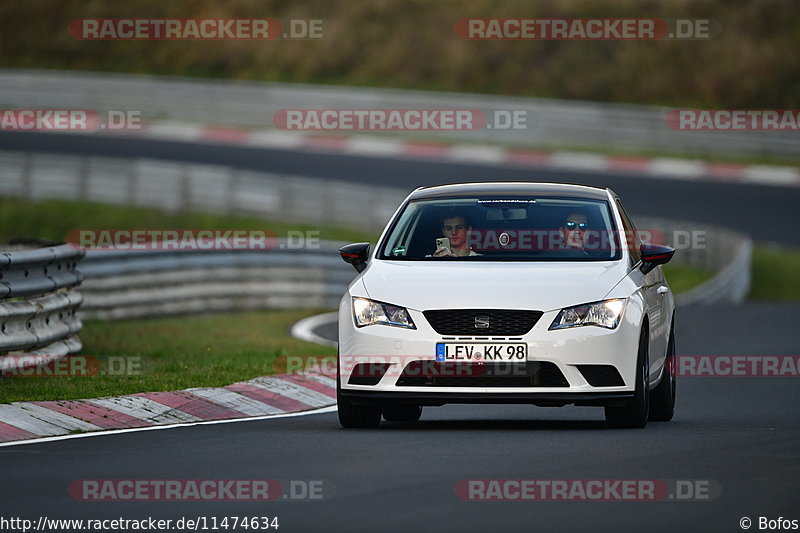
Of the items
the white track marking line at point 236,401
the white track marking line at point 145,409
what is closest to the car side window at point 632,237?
the white track marking line at point 236,401

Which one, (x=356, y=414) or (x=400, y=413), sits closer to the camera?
(x=356, y=414)

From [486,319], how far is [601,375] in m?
0.80

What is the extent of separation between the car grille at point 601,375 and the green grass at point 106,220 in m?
20.8

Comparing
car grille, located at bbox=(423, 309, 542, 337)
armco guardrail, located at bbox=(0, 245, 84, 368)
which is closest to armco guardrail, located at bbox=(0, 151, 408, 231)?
armco guardrail, located at bbox=(0, 245, 84, 368)

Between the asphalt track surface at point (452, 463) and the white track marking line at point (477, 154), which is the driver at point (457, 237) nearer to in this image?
the asphalt track surface at point (452, 463)

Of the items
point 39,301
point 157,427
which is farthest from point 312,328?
point 157,427

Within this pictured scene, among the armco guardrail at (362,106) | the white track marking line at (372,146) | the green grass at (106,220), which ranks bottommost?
the green grass at (106,220)

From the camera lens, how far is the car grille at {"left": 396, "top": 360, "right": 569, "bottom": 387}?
34.9 ft

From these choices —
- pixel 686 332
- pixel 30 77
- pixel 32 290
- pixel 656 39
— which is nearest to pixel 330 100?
pixel 30 77

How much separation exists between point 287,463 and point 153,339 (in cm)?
874

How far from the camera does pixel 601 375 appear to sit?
35.2ft

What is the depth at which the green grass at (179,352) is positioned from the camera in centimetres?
1261

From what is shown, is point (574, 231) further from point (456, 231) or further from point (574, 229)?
point (456, 231)

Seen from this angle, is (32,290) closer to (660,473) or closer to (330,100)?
(660,473)
